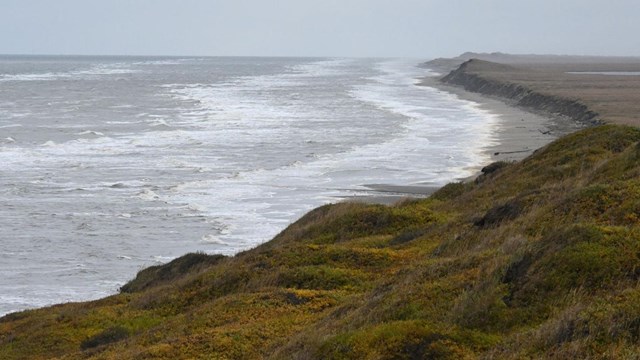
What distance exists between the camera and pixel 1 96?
118 m

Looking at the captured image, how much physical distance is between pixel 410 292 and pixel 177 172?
34490 mm

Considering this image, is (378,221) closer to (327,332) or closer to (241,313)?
(241,313)

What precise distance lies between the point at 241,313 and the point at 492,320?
523 centimetres

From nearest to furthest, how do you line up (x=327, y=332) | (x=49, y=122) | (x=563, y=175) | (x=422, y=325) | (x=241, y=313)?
(x=422, y=325) < (x=327, y=332) < (x=241, y=313) < (x=563, y=175) < (x=49, y=122)

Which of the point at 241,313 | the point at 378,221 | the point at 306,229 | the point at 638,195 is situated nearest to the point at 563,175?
A: the point at 378,221

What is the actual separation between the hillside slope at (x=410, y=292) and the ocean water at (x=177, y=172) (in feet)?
17.8

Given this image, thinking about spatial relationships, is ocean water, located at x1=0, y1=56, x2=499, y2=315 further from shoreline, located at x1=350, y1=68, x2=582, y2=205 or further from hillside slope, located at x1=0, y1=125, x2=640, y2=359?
hillside slope, located at x1=0, y1=125, x2=640, y2=359

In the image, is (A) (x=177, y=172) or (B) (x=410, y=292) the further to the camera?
(A) (x=177, y=172)

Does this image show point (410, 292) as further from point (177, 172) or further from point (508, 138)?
point (508, 138)

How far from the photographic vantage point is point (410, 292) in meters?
12.6

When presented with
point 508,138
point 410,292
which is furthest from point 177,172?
point 410,292

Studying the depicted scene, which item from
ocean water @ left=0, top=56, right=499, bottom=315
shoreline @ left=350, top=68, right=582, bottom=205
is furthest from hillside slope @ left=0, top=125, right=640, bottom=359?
shoreline @ left=350, top=68, right=582, bottom=205

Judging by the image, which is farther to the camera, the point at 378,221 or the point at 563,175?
the point at 563,175

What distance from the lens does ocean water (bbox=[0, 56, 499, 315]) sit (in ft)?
92.1
